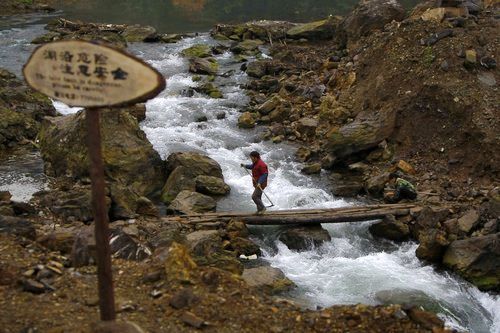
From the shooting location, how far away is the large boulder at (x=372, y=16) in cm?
2592

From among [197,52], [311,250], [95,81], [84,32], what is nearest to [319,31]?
[197,52]

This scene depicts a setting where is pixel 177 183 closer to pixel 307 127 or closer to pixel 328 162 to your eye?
pixel 328 162

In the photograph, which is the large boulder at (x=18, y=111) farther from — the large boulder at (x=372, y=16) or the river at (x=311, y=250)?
the large boulder at (x=372, y=16)

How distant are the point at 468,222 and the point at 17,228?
10014 millimetres

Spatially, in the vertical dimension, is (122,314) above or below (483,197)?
above

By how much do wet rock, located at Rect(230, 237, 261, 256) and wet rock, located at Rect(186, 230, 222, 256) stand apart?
381mm

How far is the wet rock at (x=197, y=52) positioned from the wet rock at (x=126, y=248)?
22.7 metres

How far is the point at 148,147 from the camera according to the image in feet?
52.8

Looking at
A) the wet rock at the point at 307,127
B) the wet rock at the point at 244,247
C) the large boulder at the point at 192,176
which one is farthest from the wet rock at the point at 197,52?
the wet rock at the point at 244,247

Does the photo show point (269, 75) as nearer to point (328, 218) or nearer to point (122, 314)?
point (328, 218)

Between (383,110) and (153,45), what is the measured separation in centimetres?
1940

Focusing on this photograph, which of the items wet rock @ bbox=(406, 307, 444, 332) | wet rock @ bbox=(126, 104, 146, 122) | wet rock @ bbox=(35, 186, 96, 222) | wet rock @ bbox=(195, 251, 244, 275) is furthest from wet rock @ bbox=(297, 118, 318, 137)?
wet rock @ bbox=(406, 307, 444, 332)

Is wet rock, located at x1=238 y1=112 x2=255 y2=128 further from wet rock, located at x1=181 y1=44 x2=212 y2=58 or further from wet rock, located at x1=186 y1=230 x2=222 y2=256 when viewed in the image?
wet rock, located at x1=181 y1=44 x2=212 y2=58

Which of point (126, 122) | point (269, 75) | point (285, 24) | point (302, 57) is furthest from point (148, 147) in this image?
point (285, 24)
